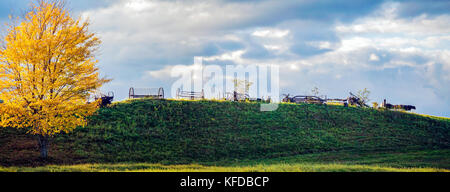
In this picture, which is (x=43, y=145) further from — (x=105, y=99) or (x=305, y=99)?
(x=305, y=99)

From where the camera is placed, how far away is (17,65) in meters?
21.7

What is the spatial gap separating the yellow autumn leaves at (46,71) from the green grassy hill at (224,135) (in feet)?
11.4

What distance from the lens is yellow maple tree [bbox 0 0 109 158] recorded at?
2161 cm

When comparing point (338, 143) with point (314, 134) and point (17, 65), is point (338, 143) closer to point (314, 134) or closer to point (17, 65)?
point (314, 134)

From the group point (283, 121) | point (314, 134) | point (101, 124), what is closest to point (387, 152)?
point (314, 134)

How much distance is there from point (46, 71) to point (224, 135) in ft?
55.4

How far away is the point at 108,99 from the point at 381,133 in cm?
2986

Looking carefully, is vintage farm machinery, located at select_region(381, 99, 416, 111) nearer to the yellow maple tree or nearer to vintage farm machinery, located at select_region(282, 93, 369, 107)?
vintage farm machinery, located at select_region(282, 93, 369, 107)

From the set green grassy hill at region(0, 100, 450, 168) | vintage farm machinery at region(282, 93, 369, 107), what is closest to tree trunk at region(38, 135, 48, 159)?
green grassy hill at region(0, 100, 450, 168)

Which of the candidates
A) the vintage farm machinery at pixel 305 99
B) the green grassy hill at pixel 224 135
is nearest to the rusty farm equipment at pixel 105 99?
the green grassy hill at pixel 224 135

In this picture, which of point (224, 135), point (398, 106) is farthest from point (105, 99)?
point (398, 106)

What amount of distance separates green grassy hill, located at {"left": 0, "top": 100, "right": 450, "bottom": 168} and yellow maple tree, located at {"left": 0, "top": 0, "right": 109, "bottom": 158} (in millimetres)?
3465

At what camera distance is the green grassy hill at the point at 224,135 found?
27.2 meters
